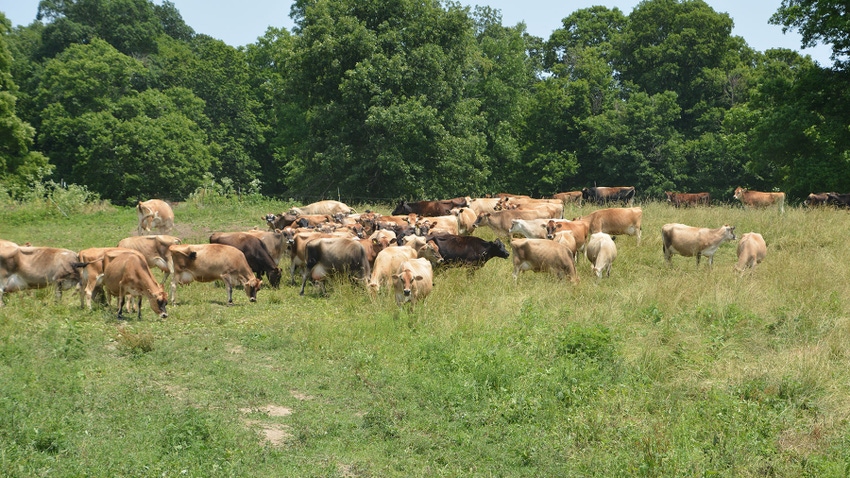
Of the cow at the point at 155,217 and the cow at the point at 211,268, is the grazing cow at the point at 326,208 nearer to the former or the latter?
the cow at the point at 155,217

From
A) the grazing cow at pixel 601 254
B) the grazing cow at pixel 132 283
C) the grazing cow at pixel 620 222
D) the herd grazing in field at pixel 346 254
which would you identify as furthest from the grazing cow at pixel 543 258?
the grazing cow at pixel 132 283

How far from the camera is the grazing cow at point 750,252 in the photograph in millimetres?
18016

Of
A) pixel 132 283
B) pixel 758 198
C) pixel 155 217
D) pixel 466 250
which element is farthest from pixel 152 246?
pixel 758 198

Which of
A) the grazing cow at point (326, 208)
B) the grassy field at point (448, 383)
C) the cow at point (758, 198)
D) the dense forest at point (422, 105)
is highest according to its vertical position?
the dense forest at point (422, 105)

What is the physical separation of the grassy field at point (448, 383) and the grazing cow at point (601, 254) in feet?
6.47

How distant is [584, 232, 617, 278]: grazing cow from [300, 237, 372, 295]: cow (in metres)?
5.21

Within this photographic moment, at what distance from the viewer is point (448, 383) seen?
397 inches

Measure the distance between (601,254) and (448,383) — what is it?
9.15 meters

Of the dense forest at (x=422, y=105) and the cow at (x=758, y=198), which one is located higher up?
the dense forest at (x=422, y=105)

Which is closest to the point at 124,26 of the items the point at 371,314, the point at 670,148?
the point at 670,148

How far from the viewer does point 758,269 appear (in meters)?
18.0

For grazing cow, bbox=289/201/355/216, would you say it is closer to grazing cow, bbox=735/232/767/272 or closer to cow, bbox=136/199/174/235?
cow, bbox=136/199/174/235

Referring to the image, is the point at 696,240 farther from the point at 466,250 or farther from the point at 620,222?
the point at 466,250

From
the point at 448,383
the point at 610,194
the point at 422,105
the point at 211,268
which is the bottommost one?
the point at 448,383
